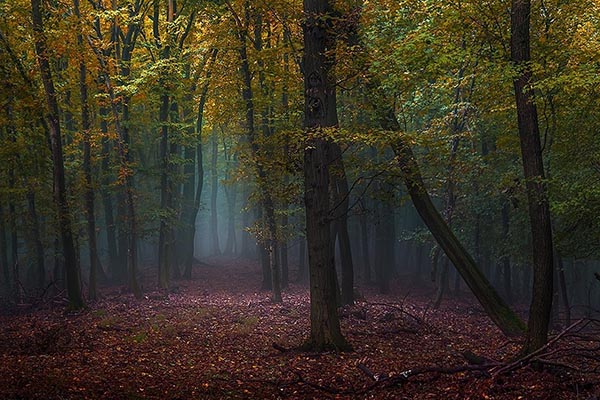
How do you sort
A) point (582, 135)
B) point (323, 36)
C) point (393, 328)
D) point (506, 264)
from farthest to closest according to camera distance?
point (506, 264) → point (393, 328) → point (582, 135) → point (323, 36)

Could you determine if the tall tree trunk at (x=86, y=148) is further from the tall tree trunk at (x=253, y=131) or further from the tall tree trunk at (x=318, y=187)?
the tall tree trunk at (x=318, y=187)

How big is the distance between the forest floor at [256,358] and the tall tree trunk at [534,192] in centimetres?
57

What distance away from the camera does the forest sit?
9.05m

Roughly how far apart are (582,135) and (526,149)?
4.47 metres

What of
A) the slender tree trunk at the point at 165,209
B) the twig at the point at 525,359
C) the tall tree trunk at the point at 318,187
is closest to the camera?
the twig at the point at 525,359

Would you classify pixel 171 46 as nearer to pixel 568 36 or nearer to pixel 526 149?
pixel 568 36

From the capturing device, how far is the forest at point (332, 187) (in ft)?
29.7

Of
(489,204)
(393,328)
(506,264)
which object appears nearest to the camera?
(393,328)

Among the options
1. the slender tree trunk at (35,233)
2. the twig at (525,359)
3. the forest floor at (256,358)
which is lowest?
the forest floor at (256,358)

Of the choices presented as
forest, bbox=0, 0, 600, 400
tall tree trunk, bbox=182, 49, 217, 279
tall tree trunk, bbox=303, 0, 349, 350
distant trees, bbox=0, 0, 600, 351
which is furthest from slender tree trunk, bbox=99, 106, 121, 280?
tall tree trunk, bbox=303, 0, 349, 350

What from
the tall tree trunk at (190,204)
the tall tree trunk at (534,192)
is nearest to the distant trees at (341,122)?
the tall tree trunk at (534,192)

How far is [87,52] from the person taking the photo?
1802 centimetres

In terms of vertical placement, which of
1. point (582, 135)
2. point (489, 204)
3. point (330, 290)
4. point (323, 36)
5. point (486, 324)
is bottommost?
point (486, 324)

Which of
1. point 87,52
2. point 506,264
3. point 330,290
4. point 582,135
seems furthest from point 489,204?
point 87,52
